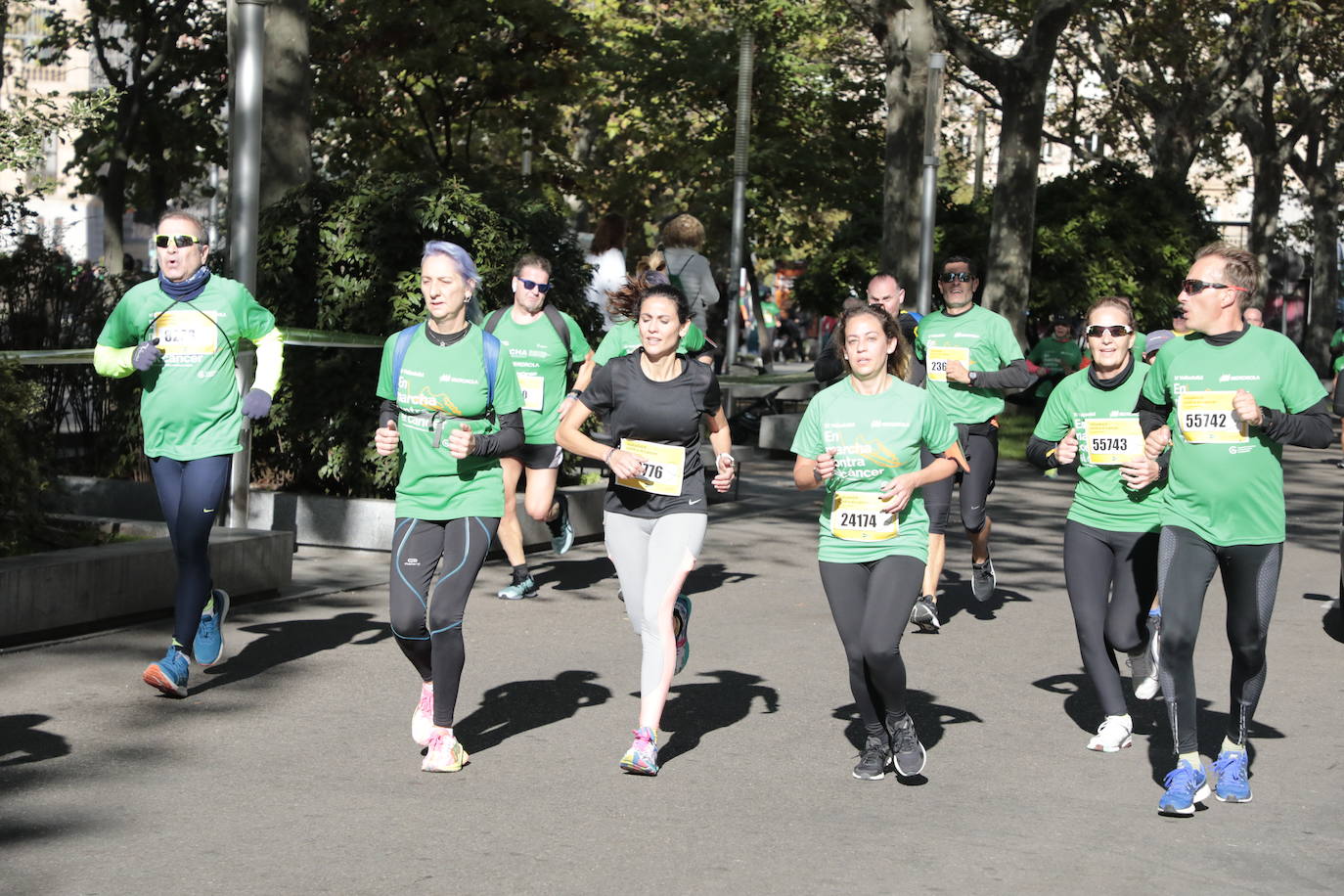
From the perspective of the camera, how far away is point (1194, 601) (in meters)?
5.98

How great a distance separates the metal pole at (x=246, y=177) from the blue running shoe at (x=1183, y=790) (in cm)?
626

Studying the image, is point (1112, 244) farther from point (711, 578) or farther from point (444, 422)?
point (444, 422)

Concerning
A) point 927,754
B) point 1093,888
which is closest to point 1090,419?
point 927,754

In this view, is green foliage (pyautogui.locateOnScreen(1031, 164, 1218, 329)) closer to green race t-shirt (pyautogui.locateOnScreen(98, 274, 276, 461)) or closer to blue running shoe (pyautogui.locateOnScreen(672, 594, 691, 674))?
blue running shoe (pyautogui.locateOnScreen(672, 594, 691, 674))

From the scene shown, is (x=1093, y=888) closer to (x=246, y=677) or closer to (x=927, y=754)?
(x=927, y=754)

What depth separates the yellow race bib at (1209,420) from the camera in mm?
5965

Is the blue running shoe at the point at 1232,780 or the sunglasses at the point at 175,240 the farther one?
the sunglasses at the point at 175,240

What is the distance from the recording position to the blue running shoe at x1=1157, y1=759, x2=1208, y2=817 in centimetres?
585

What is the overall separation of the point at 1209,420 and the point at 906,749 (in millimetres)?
1484

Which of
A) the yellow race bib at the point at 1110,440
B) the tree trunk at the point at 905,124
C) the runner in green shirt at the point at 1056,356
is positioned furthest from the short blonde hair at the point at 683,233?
the runner in green shirt at the point at 1056,356

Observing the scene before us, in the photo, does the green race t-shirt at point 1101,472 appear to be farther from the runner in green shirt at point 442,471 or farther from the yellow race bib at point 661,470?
the runner in green shirt at point 442,471

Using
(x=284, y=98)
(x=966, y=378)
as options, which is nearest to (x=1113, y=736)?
(x=966, y=378)

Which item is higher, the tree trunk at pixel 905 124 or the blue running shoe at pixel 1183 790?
the tree trunk at pixel 905 124

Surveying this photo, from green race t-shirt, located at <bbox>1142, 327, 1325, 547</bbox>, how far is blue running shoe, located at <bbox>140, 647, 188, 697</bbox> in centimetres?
386
